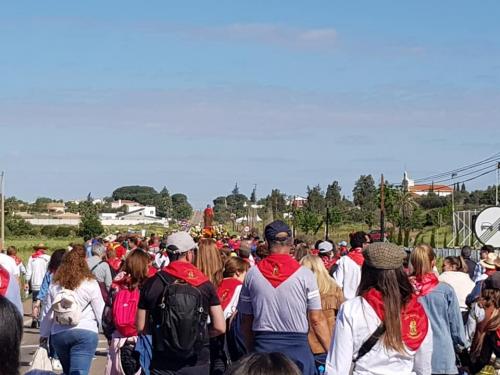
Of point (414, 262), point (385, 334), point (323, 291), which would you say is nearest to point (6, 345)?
point (385, 334)

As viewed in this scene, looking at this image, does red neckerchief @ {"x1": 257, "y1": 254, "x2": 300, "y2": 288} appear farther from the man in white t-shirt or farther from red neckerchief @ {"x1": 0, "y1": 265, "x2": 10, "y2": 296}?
the man in white t-shirt

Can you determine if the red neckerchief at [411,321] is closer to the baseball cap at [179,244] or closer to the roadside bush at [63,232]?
the baseball cap at [179,244]

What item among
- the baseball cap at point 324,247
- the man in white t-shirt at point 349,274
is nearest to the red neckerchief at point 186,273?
the man in white t-shirt at point 349,274

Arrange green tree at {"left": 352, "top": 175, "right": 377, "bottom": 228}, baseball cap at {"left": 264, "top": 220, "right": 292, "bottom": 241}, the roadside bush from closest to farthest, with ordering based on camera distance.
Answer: baseball cap at {"left": 264, "top": 220, "right": 292, "bottom": 241} → green tree at {"left": 352, "top": 175, "right": 377, "bottom": 228} → the roadside bush

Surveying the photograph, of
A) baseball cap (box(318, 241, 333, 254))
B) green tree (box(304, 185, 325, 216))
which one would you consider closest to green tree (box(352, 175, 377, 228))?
green tree (box(304, 185, 325, 216))

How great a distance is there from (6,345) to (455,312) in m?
6.02

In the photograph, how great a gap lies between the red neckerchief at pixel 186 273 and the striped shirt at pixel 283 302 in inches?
15.1

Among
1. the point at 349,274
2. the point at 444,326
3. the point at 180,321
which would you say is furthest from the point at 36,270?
the point at 180,321

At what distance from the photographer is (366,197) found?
4259 inches

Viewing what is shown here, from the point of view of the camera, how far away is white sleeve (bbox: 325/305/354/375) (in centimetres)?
Result: 546

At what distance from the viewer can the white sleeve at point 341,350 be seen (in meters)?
5.46

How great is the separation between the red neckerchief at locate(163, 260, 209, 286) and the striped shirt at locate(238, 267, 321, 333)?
1.26 feet

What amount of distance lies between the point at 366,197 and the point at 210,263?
99.2 metres

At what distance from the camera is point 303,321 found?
745cm
